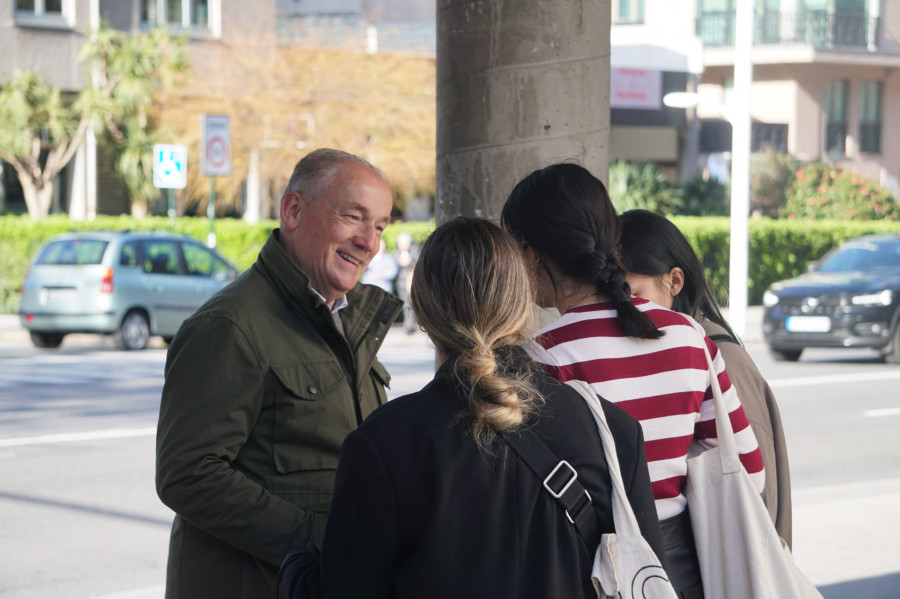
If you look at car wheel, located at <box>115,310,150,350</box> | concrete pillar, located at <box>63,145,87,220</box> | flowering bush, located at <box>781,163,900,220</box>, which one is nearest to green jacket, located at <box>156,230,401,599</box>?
car wheel, located at <box>115,310,150,350</box>

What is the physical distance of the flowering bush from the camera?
104 ft

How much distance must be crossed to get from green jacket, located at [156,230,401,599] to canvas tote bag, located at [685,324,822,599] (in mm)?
816

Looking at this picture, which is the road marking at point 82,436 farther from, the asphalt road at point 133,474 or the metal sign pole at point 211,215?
the metal sign pole at point 211,215

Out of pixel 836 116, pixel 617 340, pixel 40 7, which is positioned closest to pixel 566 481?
pixel 617 340

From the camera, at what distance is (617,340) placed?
2.49 meters

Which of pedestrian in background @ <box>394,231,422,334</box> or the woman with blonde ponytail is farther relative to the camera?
pedestrian in background @ <box>394,231,422,334</box>

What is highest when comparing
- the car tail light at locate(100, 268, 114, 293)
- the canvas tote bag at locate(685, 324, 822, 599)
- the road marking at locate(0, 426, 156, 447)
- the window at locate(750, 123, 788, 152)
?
the window at locate(750, 123, 788, 152)

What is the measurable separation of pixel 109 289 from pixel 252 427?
1499 centimetres

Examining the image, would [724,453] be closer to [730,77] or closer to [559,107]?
[559,107]

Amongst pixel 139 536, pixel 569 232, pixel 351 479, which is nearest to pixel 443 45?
pixel 569 232

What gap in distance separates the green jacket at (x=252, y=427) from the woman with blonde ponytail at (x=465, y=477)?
0.58 m

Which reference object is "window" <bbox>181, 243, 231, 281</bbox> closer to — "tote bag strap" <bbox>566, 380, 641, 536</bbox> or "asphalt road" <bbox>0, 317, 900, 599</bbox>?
"asphalt road" <bbox>0, 317, 900, 599</bbox>

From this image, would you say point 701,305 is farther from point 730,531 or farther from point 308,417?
point 308,417

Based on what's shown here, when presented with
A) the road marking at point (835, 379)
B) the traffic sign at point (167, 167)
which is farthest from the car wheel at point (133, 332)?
the road marking at point (835, 379)
